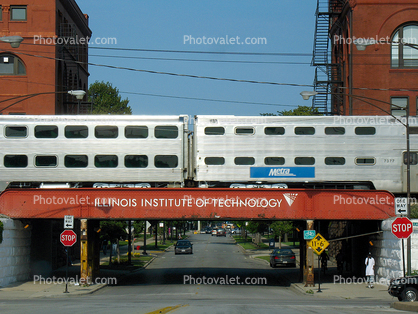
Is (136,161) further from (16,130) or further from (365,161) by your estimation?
(365,161)

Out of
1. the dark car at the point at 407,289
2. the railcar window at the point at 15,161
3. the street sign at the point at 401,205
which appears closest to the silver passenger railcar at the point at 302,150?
the street sign at the point at 401,205

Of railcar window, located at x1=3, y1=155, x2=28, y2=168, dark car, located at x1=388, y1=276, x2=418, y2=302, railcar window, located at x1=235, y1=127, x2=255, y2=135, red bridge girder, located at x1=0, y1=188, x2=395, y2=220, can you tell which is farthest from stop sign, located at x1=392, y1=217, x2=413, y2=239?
railcar window, located at x1=3, y1=155, x2=28, y2=168

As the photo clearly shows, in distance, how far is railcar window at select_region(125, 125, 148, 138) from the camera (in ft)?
89.5

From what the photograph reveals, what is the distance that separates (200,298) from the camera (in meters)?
22.6

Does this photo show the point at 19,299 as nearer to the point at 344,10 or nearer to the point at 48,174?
the point at 48,174

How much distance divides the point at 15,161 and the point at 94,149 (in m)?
4.03

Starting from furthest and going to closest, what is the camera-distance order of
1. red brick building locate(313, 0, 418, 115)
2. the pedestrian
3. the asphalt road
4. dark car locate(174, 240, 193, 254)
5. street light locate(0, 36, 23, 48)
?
dark car locate(174, 240, 193, 254), red brick building locate(313, 0, 418, 115), the pedestrian, street light locate(0, 36, 23, 48), the asphalt road

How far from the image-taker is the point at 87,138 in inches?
1075

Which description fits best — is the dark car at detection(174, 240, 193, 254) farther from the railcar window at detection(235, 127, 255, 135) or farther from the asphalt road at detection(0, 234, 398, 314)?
the railcar window at detection(235, 127, 255, 135)

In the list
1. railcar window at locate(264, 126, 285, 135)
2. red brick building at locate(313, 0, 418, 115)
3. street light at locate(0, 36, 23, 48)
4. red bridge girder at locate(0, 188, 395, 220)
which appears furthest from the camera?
red brick building at locate(313, 0, 418, 115)

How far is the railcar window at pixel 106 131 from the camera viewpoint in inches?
1076

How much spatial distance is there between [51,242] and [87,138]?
12.5 m

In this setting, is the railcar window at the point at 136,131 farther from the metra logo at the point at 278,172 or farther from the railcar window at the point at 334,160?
the railcar window at the point at 334,160

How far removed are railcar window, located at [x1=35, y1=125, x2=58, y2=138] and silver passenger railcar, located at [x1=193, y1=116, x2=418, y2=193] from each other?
7034 millimetres
